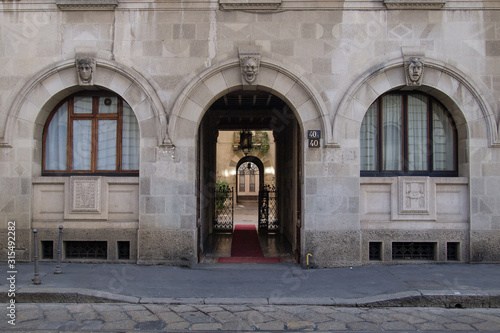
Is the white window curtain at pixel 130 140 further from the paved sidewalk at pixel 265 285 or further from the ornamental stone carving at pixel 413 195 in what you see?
the ornamental stone carving at pixel 413 195

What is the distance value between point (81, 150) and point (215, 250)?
15.3ft

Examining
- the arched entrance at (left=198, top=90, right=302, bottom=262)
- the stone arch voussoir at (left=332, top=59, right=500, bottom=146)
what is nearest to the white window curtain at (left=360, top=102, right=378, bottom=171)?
the stone arch voussoir at (left=332, top=59, right=500, bottom=146)

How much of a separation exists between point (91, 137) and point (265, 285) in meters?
5.65

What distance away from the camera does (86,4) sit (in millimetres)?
9516

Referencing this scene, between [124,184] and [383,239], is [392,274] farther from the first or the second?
[124,184]

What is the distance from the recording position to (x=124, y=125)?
10195mm

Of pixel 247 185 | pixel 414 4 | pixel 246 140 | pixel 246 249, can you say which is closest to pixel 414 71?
pixel 414 4

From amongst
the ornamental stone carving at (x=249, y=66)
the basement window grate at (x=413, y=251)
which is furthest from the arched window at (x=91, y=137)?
the basement window grate at (x=413, y=251)

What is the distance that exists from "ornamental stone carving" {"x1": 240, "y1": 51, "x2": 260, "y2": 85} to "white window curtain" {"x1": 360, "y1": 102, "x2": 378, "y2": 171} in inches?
118

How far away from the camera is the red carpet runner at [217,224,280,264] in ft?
34.7

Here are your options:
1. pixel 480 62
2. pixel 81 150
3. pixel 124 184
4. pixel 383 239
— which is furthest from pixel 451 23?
pixel 81 150

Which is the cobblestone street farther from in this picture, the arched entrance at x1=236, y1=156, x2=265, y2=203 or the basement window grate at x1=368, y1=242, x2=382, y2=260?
the arched entrance at x1=236, y1=156, x2=265, y2=203

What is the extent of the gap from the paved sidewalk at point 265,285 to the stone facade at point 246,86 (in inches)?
27.3

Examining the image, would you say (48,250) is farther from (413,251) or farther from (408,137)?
(408,137)
